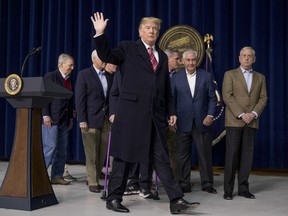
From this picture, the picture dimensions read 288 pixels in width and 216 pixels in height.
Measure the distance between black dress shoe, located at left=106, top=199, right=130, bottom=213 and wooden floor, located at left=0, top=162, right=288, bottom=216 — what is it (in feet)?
0.11

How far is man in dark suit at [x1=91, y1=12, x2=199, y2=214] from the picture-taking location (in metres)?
2.76

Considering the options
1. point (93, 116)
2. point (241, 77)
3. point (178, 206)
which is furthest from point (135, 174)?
point (241, 77)

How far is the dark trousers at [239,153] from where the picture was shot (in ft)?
11.0

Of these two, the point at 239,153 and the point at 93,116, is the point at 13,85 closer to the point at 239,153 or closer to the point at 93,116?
the point at 93,116

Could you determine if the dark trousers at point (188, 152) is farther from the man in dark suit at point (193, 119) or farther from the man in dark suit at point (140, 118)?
the man in dark suit at point (140, 118)

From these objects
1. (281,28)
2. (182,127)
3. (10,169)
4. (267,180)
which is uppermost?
(281,28)

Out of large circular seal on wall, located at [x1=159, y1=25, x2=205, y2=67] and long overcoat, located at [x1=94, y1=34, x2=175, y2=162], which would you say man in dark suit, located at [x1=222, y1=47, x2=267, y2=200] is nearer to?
long overcoat, located at [x1=94, y1=34, x2=175, y2=162]

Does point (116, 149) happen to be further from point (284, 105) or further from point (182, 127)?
point (284, 105)

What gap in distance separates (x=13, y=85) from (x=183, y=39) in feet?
10.1

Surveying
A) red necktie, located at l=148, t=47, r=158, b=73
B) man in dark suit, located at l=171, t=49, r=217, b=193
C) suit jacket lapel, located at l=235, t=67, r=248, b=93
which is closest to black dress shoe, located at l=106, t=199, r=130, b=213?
red necktie, located at l=148, t=47, r=158, b=73

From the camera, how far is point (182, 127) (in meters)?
3.71

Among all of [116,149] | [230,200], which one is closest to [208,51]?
[230,200]

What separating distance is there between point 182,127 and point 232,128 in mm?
496

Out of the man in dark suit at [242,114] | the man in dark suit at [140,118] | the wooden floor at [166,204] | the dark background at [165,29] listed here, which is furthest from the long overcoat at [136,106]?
the dark background at [165,29]
